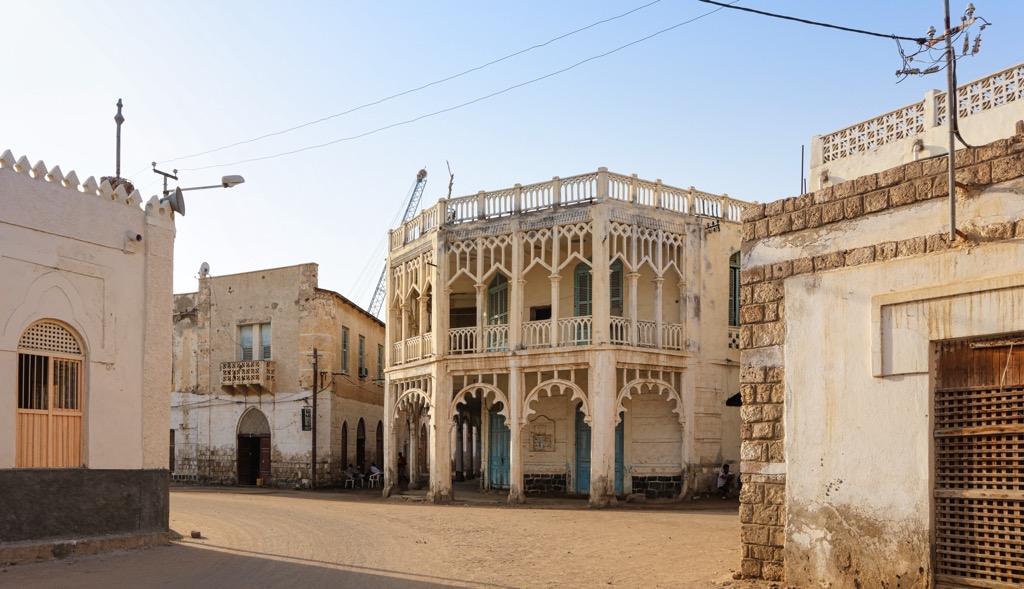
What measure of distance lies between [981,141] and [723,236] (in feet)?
34.5

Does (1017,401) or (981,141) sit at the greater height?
(981,141)

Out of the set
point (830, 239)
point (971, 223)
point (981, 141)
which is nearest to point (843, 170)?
point (981, 141)

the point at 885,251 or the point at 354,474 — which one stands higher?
the point at 885,251

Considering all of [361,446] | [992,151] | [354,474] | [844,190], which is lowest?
[354,474]

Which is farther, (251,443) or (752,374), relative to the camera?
(251,443)

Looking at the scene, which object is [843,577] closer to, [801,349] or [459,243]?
[801,349]

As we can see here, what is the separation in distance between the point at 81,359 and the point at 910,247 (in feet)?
35.5

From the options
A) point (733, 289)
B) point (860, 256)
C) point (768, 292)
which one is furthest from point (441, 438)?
point (860, 256)

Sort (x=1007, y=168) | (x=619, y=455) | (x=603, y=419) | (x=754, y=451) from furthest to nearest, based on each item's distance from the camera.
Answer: (x=619, y=455)
(x=603, y=419)
(x=754, y=451)
(x=1007, y=168)

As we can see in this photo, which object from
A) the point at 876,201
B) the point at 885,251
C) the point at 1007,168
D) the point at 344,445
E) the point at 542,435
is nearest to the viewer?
the point at 1007,168

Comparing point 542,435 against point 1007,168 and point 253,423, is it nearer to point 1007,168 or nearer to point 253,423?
point 253,423

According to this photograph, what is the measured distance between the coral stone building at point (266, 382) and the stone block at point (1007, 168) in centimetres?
2700

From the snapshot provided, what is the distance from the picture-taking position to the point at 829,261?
9.69 metres

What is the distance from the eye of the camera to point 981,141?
1455 centimetres
